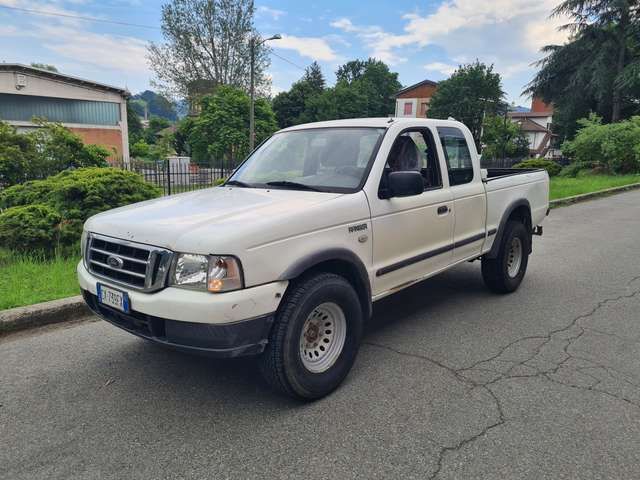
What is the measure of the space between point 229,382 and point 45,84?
3111 cm

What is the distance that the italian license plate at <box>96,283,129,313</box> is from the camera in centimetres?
290

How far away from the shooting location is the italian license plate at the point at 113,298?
114 inches

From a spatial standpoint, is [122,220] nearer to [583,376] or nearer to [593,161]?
[583,376]

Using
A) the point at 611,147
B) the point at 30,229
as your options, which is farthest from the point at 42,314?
A: the point at 611,147

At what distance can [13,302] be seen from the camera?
4.52 m

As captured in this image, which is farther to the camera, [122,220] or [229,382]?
[229,382]

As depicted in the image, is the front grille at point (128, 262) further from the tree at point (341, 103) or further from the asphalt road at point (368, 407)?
the tree at point (341, 103)

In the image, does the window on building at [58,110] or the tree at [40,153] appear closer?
the tree at [40,153]

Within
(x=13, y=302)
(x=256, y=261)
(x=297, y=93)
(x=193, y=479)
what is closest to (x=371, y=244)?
(x=256, y=261)

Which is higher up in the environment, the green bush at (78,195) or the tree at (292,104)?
the tree at (292,104)

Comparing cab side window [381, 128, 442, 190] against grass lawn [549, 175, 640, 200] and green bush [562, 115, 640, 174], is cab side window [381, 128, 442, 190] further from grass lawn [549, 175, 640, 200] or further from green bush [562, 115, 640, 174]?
green bush [562, 115, 640, 174]

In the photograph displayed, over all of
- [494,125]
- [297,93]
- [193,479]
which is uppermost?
[297,93]

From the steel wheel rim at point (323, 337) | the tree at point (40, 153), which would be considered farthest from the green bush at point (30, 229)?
the steel wheel rim at point (323, 337)

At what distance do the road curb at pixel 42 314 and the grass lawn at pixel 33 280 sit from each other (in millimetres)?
166
